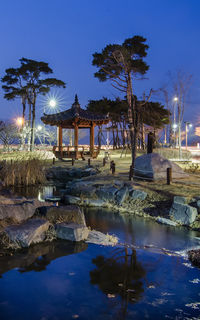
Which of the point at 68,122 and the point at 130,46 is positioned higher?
the point at 130,46

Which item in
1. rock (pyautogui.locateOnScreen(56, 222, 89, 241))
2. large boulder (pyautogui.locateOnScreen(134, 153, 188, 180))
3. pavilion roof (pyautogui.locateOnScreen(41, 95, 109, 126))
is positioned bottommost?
rock (pyautogui.locateOnScreen(56, 222, 89, 241))

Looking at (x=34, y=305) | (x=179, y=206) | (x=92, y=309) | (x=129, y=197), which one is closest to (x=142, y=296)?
(x=92, y=309)

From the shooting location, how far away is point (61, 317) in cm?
320

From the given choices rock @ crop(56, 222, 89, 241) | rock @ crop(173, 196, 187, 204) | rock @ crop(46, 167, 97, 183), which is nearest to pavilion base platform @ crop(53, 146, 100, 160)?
rock @ crop(46, 167, 97, 183)

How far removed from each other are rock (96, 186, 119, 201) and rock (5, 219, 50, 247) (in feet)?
14.6

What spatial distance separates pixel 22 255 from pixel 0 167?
28.1 ft

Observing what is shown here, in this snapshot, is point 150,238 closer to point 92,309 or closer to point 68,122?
point 92,309

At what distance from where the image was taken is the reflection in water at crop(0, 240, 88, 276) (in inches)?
178

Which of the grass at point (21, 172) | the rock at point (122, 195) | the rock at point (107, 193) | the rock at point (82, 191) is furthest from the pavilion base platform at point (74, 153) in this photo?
the rock at point (122, 195)

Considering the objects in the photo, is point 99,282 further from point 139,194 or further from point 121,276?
point 139,194

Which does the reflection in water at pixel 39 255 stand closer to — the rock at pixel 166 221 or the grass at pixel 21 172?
the rock at pixel 166 221

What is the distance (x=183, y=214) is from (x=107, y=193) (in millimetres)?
3185

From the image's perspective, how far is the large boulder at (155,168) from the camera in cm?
1143

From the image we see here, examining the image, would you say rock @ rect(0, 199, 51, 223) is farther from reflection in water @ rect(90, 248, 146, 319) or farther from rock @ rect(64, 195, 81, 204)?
rock @ rect(64, 195, 81, 204)
